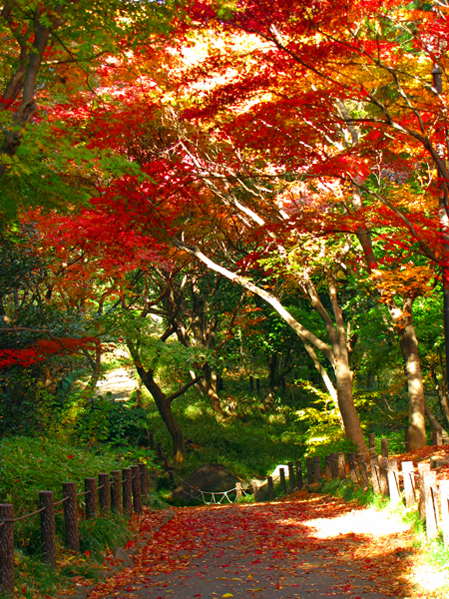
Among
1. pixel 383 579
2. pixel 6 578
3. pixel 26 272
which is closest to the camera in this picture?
pixel 6 578

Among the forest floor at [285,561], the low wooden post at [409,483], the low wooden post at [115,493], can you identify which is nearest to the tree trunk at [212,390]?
the forest floor at [285,561]

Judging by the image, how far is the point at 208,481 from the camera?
17719 mm

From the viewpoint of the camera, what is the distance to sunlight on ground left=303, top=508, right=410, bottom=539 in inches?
284

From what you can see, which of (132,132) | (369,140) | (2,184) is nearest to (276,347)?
(132,132)

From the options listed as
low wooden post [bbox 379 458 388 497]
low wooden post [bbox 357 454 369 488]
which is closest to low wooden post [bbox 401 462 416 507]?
low wooden post [bbox 379 458 388 497]

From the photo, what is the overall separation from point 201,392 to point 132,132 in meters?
16.6

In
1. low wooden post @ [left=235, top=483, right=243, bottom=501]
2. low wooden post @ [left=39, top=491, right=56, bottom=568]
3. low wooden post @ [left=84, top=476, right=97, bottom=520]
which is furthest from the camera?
low wooden post @ [left=235, top=483, right=243, bottom=501]

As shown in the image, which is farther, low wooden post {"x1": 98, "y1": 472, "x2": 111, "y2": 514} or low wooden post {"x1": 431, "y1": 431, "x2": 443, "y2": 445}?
low wooden post {"x1": 431, "y1": 431, "x2": 443, "y2": 445}

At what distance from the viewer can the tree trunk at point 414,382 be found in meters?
11.6

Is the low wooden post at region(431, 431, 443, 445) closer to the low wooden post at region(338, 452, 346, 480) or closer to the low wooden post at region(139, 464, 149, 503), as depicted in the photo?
the low wooden post at region(338, 452, 346, 480)

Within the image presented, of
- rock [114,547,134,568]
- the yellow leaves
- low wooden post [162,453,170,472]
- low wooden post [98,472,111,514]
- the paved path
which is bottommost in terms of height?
the paved path

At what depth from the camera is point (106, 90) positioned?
14719 mm

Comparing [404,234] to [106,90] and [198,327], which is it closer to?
[106,90]

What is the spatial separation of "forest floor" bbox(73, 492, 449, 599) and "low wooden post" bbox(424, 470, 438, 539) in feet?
0.88
